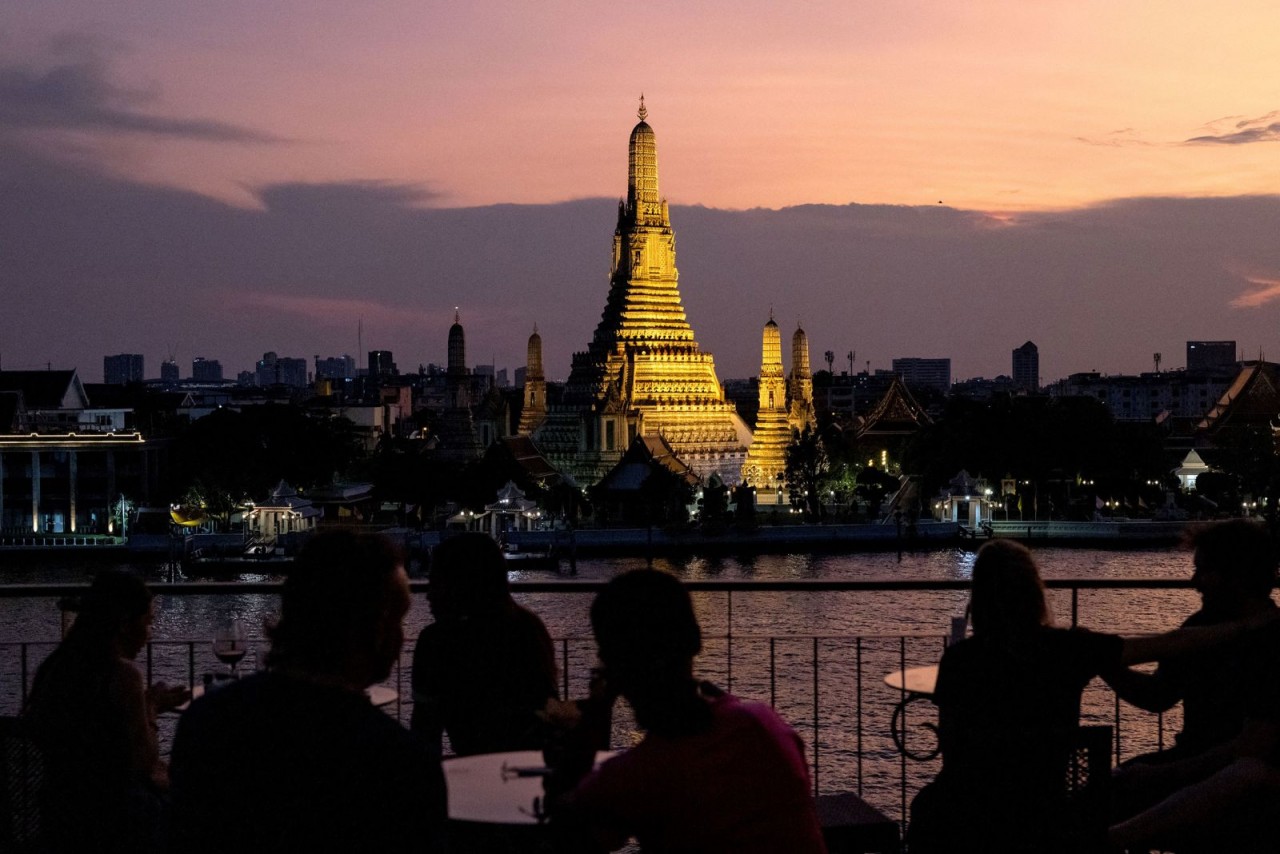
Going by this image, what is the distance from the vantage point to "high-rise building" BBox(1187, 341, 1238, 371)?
14288 cm

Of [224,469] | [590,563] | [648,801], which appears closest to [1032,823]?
[648,801]

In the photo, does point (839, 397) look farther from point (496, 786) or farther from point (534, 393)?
point (496, 786)

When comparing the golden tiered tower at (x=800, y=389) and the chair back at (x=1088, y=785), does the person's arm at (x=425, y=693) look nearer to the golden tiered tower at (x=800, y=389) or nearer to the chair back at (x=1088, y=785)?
the chair back at (x=1088, y=785)

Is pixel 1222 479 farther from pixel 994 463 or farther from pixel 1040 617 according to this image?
pixel 1040 617

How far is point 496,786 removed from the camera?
313 centimetres

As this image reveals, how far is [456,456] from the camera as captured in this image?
52.2m

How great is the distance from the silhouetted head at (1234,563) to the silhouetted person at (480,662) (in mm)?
1412

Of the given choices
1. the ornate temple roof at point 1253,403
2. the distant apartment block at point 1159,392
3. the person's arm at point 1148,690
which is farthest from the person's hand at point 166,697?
the distant apartment block at point 1159,392

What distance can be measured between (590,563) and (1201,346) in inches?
4792

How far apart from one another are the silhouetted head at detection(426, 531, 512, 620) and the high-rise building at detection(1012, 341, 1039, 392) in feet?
618

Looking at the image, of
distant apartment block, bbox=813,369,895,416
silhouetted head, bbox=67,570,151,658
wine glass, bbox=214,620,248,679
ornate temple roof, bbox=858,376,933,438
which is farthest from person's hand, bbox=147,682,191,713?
distant apartment block, bbox=813,369,895,416

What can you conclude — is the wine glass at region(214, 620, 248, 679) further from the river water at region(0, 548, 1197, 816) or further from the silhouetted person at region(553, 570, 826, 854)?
the river water at region(0, 548, 1197, 816)

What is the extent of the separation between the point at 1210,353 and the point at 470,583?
490ft

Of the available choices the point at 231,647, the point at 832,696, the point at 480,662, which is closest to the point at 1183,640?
the point at 480,662
